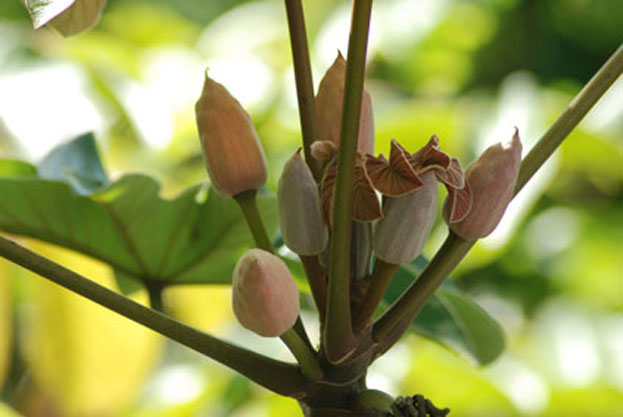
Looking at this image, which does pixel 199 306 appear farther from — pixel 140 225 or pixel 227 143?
pixel 227 143

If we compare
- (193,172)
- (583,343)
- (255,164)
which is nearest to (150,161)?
(193,172)

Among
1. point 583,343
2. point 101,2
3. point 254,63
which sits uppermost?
point 101,2

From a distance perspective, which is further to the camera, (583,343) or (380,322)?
(583,343)

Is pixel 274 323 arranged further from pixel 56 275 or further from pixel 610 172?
pixel 610 172

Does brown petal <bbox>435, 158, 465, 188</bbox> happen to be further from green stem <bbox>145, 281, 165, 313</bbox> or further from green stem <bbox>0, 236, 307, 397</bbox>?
green stem <bbox>145, 281, 165, 313</bbox>

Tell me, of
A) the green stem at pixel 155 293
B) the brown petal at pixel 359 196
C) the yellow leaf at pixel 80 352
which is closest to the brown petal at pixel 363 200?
the brown petal at pixel 359 196

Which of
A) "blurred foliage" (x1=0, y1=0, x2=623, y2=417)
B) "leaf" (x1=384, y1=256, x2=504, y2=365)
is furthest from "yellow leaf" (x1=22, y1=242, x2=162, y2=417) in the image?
"leaf" (x1=384, y1=256, x2=504, y2=365)
